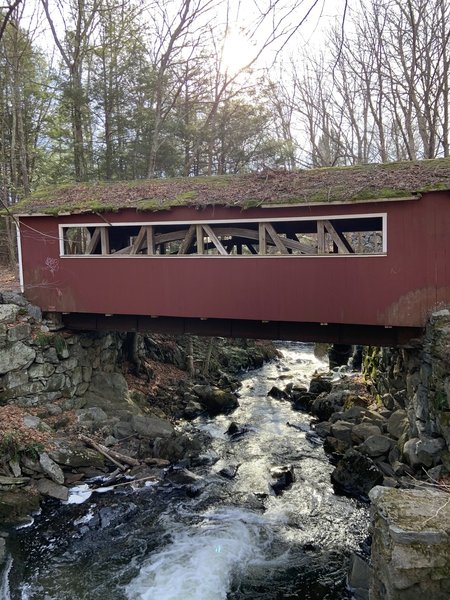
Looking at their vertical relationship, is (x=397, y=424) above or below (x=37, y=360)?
below

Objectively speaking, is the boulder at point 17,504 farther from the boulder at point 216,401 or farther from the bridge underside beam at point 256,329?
the boulder at point 216,401

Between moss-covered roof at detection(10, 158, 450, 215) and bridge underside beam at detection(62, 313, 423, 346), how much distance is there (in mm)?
2540

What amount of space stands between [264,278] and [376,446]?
4.15 meters

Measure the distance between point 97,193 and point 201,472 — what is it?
6.95 meters

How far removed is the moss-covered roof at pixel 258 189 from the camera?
28.3 ft

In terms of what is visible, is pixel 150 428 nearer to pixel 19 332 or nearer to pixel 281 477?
pixel 281 477

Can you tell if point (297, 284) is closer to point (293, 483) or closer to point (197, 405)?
point (293, 483)

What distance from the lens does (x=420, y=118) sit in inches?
676

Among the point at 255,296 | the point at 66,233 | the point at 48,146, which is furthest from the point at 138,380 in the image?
the point at 48,146

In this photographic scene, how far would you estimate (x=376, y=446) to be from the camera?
30.9 ft

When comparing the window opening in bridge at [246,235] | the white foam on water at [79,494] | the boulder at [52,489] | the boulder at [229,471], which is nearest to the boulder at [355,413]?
the boulder at [229,471]

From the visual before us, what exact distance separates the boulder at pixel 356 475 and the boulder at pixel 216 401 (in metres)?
5.15

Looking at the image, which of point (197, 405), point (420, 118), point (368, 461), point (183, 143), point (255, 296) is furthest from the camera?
point (183, 143)

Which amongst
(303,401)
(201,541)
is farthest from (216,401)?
(201,541)
